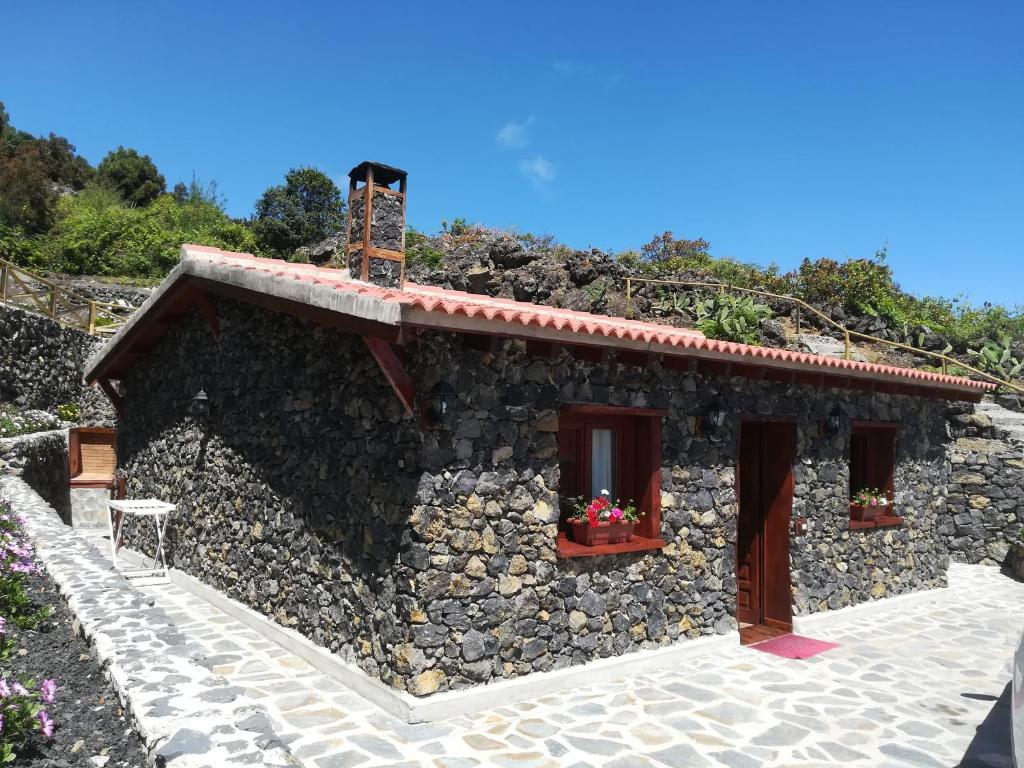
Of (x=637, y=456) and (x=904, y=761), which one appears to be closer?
(x=904, y=761)

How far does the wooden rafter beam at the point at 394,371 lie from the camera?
5.55 meters

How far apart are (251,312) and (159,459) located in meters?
A: 4.03

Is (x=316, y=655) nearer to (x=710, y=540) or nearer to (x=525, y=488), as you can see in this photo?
(x=525, y=488)

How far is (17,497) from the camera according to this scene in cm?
1073

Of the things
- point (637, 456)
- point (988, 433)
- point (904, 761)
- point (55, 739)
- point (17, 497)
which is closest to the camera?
point (55, 739)

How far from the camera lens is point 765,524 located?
9.04 meters

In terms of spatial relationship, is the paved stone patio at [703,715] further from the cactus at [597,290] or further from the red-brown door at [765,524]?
the cactus at [597,290]

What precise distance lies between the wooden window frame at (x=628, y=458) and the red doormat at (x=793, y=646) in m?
1.94

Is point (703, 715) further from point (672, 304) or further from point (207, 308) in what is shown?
point (672, 304)

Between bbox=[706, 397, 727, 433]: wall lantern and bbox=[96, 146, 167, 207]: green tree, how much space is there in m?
44.5

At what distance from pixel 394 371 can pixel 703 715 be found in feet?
12.3

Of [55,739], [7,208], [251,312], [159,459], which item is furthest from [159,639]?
[7,208]

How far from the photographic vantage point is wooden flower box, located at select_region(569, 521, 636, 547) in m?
6.64

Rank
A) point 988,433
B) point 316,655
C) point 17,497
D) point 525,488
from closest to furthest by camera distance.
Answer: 1. point 525,488
2. point 316,655
3. point 17,497
4. point 988,433
